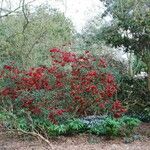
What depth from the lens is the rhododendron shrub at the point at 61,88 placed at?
33.8 ft

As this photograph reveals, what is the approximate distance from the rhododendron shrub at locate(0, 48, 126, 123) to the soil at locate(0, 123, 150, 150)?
723mm

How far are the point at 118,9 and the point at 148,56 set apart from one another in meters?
1.73

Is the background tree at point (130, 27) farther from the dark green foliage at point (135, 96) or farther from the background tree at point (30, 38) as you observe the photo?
the background tree at point (30, 38)

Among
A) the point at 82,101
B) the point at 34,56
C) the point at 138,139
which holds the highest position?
the point at 34,56

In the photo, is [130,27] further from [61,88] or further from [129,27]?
[61,88]

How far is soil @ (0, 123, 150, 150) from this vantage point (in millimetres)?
8945

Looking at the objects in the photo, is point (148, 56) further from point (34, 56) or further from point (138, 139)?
point (34, 56)

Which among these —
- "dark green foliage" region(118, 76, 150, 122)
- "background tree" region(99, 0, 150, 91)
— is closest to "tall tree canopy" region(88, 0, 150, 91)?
"background tree" region(99, 0, 150, 91)

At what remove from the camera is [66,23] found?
75.2 feet

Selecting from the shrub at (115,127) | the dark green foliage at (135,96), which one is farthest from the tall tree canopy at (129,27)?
the shrub at (115,127)

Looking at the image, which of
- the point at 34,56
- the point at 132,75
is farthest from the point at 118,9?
the point at 34,56

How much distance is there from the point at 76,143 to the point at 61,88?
1.77 m

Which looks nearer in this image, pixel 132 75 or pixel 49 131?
pixel 49 131

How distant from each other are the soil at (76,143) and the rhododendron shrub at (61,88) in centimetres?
72
